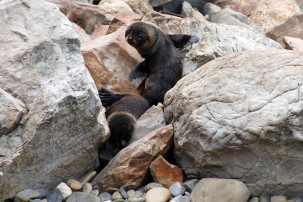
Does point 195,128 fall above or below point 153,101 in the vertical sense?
above

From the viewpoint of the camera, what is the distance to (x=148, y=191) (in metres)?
4.61

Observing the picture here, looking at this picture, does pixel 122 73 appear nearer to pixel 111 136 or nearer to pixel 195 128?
pixel 111 136

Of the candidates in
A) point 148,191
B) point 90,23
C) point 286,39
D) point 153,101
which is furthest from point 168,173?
point 90,23

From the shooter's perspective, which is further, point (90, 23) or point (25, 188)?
point (90, 23)

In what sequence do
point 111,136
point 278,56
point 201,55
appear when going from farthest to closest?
point 201,55, point 111,136, point 278,56

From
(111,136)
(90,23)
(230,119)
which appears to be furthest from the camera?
(90,23)

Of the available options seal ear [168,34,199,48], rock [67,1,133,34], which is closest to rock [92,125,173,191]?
seal ear [168,34,199,48]

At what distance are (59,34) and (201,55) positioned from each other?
2.33 metres

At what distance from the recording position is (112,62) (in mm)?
6910

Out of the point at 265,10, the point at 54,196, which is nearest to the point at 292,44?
the point at 265,10

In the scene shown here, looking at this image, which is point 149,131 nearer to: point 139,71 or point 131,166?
point 131,166

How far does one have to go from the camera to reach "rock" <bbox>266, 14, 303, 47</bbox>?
8.55 m

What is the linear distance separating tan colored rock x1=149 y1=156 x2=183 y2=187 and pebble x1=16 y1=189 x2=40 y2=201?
3.30 feet

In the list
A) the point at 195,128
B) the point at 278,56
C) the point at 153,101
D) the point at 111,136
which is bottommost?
the point at 153,101
